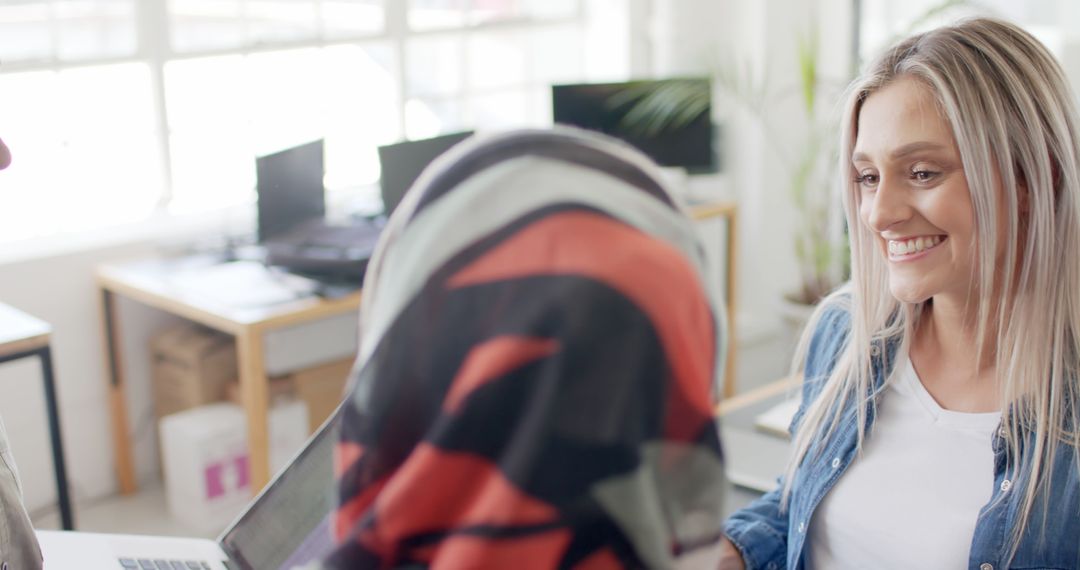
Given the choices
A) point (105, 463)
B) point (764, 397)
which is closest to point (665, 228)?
point (764, 397)

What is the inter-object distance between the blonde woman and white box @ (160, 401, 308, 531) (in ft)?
7.03

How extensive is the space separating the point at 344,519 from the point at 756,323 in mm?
4666

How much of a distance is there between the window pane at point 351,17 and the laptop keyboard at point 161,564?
10.5 ft

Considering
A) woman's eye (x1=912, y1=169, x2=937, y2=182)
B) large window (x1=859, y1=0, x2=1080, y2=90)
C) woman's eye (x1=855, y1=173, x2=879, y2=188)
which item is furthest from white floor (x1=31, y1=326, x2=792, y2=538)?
large window (x1=859, y1=0, x2=1080, y2=90)

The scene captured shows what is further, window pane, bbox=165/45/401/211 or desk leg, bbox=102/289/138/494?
window pane, bbox=165/45/401/211

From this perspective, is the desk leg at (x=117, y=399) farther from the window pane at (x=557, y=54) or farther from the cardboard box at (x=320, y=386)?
the window pane at (x=557, y=54)

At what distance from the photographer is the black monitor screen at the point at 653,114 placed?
441 cm

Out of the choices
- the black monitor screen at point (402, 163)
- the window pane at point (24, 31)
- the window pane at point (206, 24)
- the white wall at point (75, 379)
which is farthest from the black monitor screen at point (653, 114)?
the window pane at point (24, 31)

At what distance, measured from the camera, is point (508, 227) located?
2.16 ft

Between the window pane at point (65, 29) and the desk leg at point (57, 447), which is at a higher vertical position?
the window pane at point (65, 29)

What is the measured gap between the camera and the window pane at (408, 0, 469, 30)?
4.49m

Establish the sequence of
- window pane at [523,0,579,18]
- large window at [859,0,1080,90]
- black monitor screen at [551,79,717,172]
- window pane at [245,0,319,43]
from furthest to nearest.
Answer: window pane at [523,0,579,18]
black monitor screen at [551,79,717,172]
large window at [859,0,1080,90]
window pane at [245,0,319,43]

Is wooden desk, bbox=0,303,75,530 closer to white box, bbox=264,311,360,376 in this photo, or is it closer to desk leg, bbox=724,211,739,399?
white box, bbox=264,311,360,376

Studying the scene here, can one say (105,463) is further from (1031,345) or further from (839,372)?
(1031,345)
